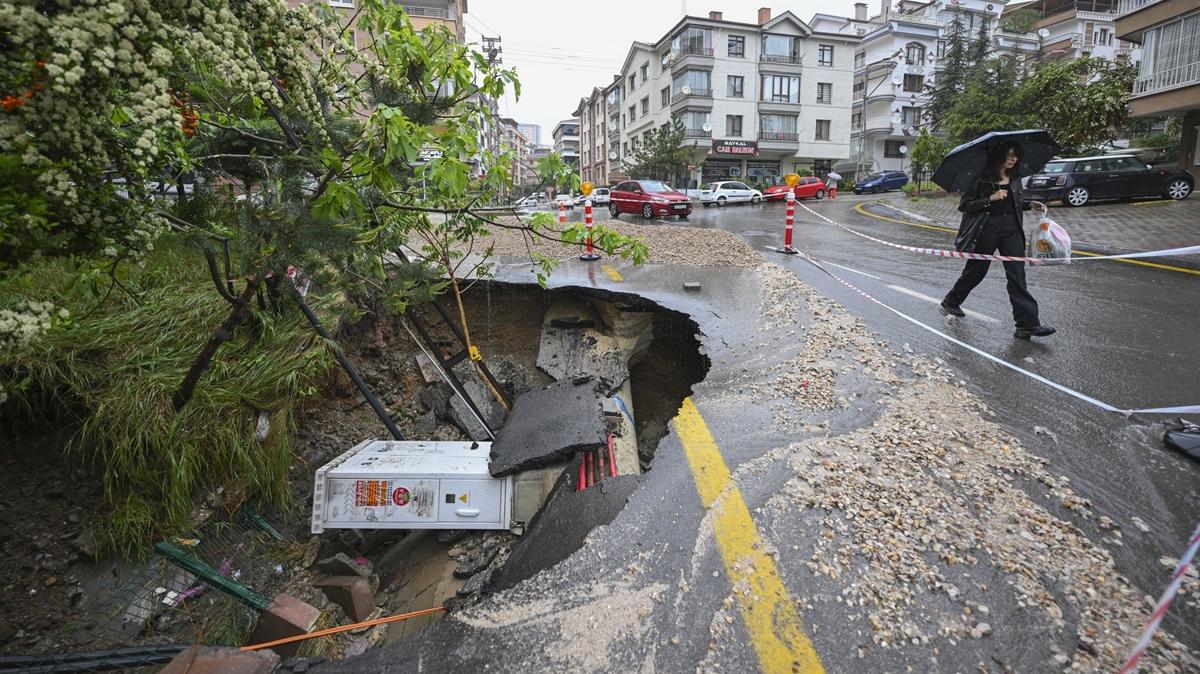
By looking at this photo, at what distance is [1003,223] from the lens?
5.27 m

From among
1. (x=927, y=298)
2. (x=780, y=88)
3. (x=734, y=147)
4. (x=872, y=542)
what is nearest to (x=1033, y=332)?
(x=927, y=298)

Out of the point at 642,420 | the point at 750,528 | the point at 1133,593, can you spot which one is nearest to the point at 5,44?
the point at 750,528

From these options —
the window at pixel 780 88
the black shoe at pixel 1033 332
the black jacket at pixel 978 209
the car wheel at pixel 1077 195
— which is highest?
the window at pixel 780 88

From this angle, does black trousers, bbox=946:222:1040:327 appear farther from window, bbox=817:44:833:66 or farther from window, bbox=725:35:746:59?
window, bbox=817:44:833:66

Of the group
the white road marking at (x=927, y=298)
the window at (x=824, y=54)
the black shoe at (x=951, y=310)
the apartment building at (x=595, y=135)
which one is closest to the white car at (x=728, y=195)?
the white road marking at (x=927, y=298)

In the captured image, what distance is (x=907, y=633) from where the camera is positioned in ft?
6.41

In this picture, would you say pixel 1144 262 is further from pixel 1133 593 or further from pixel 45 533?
pixel 45 533

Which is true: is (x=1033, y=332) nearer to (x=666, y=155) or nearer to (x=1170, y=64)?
(x=1170, y=64)

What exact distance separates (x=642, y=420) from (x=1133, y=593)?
17.3 ft

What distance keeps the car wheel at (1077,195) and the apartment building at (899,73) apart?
3170 centimetres

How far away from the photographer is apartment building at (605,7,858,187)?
43.0m

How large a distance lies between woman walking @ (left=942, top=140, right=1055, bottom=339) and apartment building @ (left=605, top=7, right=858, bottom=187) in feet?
126

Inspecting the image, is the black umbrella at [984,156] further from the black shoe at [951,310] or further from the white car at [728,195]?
the white car at [728,195]

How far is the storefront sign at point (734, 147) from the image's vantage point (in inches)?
1712
